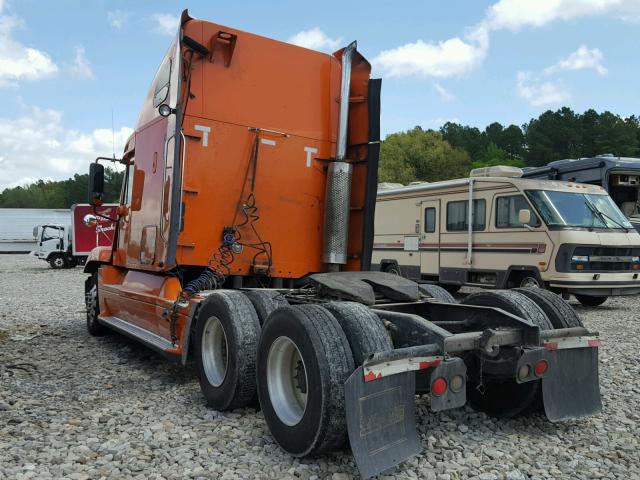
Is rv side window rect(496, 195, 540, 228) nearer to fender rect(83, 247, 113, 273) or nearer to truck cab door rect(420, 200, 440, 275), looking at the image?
truck cab door rect(420, 200, 440, 275)

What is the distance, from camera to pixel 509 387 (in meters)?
4.34

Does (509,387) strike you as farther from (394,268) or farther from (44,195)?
(44,195)

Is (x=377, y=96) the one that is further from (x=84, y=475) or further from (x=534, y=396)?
(x=84, y=475)

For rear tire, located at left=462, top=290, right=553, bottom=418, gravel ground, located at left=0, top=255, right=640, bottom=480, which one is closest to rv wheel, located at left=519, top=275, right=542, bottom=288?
gravel ground, located at left=0, top=255, right=640, bottom=480

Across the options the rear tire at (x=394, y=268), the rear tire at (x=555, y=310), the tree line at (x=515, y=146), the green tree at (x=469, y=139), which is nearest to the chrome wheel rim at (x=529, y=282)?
the rear tire at (x=394, y=268)

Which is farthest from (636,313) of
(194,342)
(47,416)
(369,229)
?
(47,416)

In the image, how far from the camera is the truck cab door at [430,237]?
1366 cm

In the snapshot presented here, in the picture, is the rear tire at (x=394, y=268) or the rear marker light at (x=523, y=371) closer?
the rear marker light at (x=523, y=371)

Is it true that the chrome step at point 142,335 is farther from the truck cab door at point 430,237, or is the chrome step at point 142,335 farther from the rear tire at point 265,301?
the truck cab door at point 430,237

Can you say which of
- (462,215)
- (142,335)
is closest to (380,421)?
(142,335)

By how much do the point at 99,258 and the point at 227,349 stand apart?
14.0 ft

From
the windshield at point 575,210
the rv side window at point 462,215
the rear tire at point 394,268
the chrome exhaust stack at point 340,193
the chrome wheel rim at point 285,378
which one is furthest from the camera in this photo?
the rear tire at point 394,268

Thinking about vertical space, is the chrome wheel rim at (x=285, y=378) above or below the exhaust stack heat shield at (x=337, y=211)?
below

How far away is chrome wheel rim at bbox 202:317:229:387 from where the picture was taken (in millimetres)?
4832
